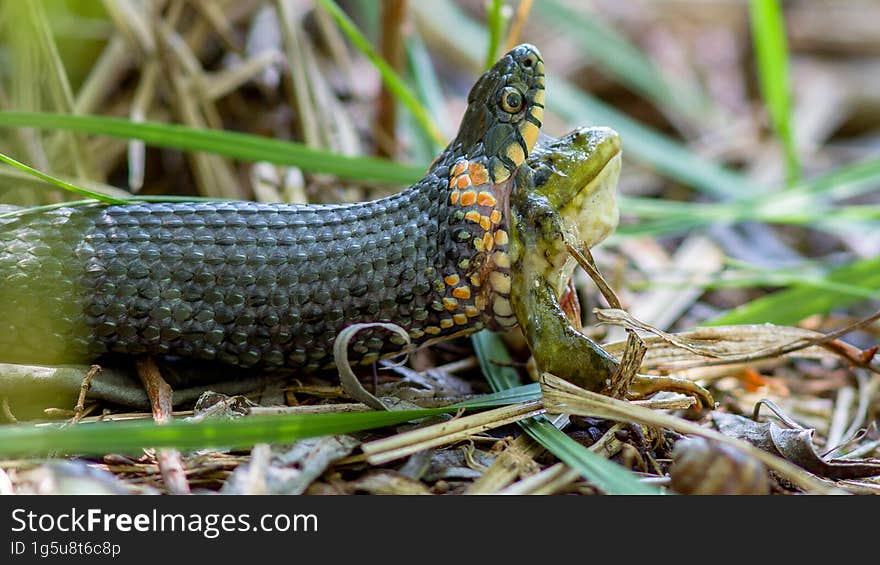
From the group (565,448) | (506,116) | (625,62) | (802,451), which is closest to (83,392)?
(565,448)

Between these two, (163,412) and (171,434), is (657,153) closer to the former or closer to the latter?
(163,412)

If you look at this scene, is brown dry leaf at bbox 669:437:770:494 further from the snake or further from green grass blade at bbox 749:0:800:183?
green grass blade at bbox 749:0:800:183

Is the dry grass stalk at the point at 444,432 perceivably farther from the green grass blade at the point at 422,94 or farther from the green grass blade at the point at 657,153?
the green grass blade at the point at 657,153

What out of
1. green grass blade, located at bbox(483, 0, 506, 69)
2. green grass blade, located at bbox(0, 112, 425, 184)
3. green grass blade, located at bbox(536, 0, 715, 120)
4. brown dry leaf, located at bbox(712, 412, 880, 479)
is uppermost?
green grass blade, located at bbox(536, 0, 715, 120)

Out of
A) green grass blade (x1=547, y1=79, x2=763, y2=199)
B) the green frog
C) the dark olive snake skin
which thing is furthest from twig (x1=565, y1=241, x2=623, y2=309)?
green grass blade (x1=547, y1=79, x2=763, y2=199)

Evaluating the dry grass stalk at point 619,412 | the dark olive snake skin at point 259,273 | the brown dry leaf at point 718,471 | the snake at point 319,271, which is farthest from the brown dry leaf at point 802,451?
the dark olive snake skin at point 259,273
